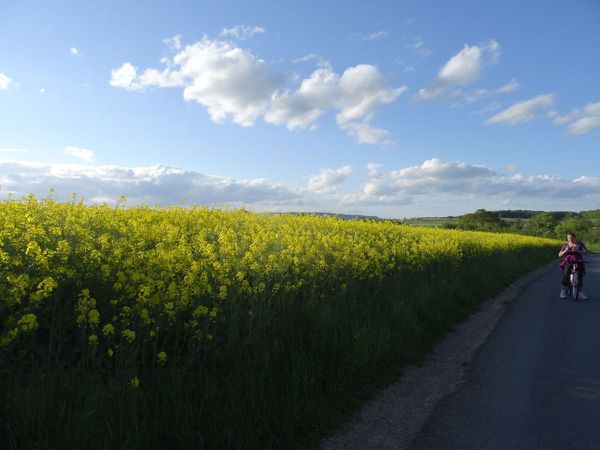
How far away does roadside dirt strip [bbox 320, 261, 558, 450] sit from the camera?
3.65 metres

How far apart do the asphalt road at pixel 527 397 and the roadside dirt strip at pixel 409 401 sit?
0.42ft

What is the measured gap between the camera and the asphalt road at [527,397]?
366 cm

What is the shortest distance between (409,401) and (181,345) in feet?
8.49

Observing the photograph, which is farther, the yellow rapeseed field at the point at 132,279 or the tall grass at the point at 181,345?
the yellow rapeseed field at the point at 132,279

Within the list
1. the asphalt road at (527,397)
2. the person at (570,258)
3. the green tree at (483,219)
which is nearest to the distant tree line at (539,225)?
the green tree at (483,219)

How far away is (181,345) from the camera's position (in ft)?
14.8

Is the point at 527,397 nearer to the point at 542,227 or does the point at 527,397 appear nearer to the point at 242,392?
the point at 242,392

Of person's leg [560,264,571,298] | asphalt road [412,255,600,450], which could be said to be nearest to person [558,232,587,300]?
person's leg [560,264,571,298]

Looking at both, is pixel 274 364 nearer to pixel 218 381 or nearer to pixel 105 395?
pixel 218 381

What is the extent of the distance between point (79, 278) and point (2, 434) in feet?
6.22

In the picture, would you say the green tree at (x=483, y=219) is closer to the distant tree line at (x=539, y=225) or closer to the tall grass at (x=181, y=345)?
the distant tree line at (x=539, y=225)

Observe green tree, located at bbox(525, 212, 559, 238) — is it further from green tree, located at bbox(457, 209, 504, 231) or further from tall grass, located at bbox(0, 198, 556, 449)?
tall grass, located at bbox(0, 198, 556, 449)

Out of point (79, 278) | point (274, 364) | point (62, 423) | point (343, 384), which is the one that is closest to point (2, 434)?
point (62, 423)

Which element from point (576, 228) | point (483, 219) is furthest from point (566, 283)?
Result: point (576, 228)
